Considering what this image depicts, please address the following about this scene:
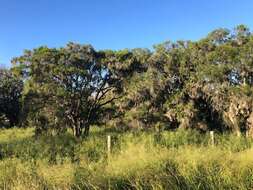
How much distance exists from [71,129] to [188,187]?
71.7 ft

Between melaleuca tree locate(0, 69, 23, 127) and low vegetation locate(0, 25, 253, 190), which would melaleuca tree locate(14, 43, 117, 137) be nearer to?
low vegetation locate(0, 25, 253, 190)

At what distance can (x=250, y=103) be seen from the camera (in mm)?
23719

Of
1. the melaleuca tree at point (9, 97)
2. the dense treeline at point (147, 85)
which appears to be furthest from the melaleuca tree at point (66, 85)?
the melaleuca tree at point (9, 97)

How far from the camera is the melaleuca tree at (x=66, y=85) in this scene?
24828 millimetres

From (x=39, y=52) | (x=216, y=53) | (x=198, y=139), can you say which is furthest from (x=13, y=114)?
(x=198, y=139)

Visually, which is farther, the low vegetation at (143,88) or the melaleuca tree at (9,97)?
the melaleuca tree at (9,97)

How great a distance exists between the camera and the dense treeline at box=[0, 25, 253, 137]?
80.0ft

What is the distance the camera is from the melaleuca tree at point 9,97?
43719 millimetres

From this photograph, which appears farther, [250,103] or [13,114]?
[13,114]

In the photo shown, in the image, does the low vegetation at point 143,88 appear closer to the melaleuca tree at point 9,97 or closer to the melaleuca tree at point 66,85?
the melaleuca tree at point 66,85

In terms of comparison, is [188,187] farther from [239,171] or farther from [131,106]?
[131,106]

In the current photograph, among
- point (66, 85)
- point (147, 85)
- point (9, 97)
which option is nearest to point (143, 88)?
point (147, 85)

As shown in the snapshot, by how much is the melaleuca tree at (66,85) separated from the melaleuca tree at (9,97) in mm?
18555


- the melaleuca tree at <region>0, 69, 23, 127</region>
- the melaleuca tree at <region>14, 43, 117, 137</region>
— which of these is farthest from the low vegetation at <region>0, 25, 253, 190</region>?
the melaleuca tree at <region>0, 69, 23, 127</region>
